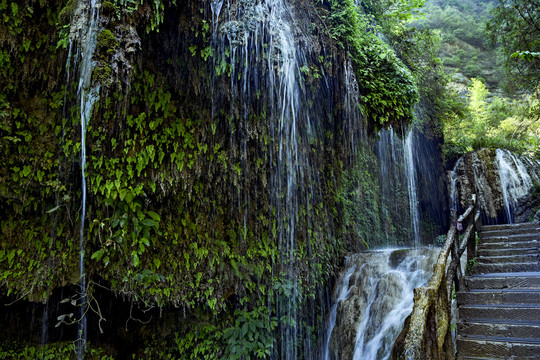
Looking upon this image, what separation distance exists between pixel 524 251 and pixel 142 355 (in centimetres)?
836

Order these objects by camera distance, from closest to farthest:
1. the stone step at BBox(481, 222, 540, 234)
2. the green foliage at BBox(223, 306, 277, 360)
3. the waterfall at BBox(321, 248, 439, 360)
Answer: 1. the green foliage at BBox(223, 306, 277, 360)
2. the waterfall at BBox(321, 248, 439, 360)
3. the stone step at BBox(481, 222, 540, 234)

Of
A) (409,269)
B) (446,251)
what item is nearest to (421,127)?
(409,269)

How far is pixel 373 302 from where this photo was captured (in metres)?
6.73

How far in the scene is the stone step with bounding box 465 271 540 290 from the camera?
549 cm

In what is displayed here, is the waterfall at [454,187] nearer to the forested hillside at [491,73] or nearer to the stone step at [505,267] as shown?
the forested hillside at [491,73]

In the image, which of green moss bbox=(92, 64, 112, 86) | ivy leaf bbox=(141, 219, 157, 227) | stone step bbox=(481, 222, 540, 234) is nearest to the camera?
green moss bbox=(92, 64, 112, 86)

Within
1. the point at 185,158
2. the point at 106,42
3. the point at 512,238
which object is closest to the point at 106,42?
the point at 106,42

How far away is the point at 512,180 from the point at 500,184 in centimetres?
46

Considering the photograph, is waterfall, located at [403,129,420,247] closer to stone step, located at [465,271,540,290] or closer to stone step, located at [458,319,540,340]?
stone step, located at [465,271,540,290]

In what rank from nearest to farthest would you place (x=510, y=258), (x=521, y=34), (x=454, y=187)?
(x=510, y=258) < (x=521, y=34) < (x=454, y=187)

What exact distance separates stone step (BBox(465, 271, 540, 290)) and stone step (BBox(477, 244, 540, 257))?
5.07ft

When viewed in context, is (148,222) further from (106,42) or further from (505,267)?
(505,267)

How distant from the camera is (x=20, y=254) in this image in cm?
512

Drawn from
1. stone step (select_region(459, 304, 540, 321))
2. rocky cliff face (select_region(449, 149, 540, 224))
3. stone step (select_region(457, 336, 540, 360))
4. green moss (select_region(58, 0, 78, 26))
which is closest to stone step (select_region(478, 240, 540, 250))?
stone step (select_region(459, 304, 540, 321))
